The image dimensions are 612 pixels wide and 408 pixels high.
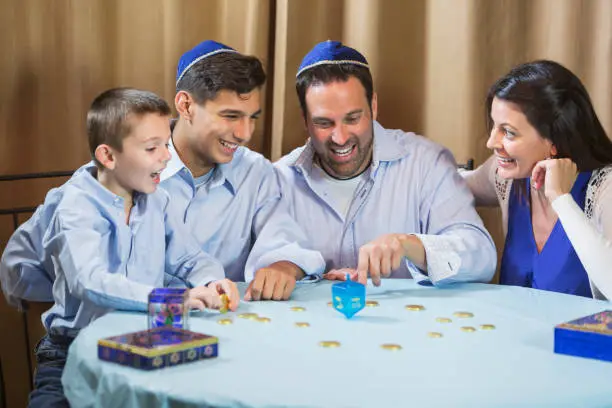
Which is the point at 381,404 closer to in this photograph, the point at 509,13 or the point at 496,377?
the point at 496,377

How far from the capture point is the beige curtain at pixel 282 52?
304cm

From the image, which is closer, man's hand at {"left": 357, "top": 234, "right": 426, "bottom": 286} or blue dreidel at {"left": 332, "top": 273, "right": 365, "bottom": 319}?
blue dreidel at {"left": 332, "top": 273, "right": 365, "bottom": 319}

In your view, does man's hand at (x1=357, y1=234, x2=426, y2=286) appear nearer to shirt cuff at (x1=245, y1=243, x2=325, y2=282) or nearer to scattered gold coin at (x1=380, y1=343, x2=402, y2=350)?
shirt cuff at (x1=245, y1=243, x2=325, y2=282)

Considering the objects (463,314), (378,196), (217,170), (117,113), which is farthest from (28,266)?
(463,314)

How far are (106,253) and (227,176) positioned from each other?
0.59m

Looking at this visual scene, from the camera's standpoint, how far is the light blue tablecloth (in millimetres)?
1501

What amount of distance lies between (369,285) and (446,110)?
101cm

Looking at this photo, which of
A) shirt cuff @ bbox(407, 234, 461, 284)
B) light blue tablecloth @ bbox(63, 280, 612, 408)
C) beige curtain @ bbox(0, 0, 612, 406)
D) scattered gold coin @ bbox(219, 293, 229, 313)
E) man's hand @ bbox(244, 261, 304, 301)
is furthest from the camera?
beige curtain @ bbox(0, 0, 612, 406)

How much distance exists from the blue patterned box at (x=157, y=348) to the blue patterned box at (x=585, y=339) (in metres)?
0.69

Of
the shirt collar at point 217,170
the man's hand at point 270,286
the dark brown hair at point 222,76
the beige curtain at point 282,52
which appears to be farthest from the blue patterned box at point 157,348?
the beige curtain at point 282,52

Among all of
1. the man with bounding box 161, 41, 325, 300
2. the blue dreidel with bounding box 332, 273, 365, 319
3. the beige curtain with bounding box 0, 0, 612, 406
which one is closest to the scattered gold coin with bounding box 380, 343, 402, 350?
the blue dreidel with bounding box 332, 273, 365, 319

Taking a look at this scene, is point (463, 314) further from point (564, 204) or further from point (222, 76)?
point (222, 76)

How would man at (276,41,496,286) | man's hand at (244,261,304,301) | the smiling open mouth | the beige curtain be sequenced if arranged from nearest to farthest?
man's hand at (244,261,304,301) < the smiling open mouth < man at (276,41,496,286) < the beige curtain

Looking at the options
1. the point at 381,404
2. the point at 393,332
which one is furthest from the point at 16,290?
the point at 381,404
